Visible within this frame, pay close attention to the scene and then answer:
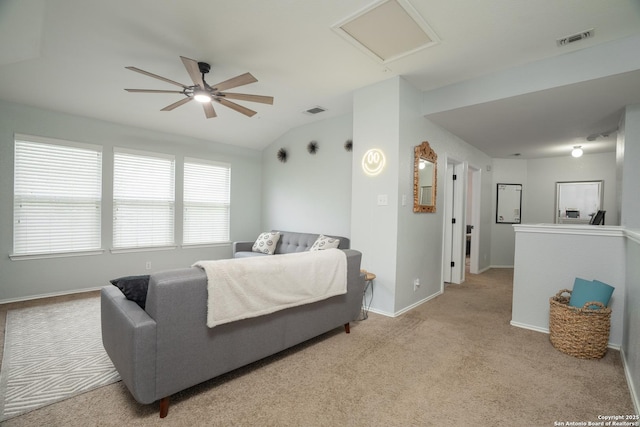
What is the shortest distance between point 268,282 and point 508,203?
6.32m

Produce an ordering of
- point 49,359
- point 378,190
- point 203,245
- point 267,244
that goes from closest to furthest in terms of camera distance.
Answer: point 49,359
point 378,190
point 267,244
point 203,245

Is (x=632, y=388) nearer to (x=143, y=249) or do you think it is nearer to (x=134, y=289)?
(x=134, y=289)

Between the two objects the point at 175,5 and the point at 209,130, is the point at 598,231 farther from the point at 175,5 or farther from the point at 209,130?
the point at 209,130

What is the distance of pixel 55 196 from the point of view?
153 inches

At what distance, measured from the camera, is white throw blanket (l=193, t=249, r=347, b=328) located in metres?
1.81

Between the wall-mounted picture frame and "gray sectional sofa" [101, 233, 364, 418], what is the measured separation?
6146 millimetres

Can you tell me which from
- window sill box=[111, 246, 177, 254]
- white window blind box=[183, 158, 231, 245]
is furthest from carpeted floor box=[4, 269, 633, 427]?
white window blind box=[183, 158, 231, 245]

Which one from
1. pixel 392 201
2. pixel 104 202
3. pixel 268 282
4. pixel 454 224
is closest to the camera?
pixel 268 282

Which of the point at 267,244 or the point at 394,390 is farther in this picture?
the point at 267,244

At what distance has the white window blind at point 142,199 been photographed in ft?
14.4

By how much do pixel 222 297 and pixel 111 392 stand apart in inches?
39.5

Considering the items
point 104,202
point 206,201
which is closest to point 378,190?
point 206,201

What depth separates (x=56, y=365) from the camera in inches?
87.1

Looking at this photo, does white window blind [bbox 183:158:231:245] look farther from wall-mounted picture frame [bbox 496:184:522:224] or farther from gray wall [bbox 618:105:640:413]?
wall-mounted picture frame [bbox 496:184:522:224]
